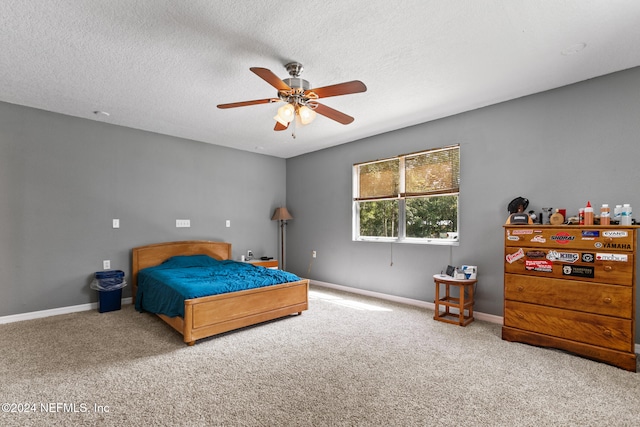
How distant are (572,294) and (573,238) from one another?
49 cm

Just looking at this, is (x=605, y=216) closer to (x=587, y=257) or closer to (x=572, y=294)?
(x=587, y=257)

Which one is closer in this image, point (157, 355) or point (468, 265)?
point (157, 355)

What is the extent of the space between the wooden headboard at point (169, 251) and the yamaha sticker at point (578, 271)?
4.61m

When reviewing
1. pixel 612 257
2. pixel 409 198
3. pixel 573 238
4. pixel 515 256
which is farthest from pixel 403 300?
pixel 612 257

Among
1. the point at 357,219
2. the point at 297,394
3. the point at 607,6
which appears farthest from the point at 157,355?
the point at 607,6

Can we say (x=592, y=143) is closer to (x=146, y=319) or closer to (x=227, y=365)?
(x=227, y=365)

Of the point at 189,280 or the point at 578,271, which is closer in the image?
the point at 578,271

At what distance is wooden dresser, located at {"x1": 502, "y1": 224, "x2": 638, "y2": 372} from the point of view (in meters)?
2.49

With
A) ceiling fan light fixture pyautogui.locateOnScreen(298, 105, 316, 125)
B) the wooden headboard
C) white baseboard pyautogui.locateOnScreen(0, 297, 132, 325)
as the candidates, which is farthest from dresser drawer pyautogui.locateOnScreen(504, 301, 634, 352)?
white baseboard pyautogui.locateOnScreen(0, 297, 132, 325)

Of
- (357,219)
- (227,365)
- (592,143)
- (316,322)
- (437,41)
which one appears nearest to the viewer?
(437,41)

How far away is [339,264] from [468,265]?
7.15 feet

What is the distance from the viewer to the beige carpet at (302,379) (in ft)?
6.22

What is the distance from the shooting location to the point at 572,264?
2.74 m

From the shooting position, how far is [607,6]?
200 centimetres
